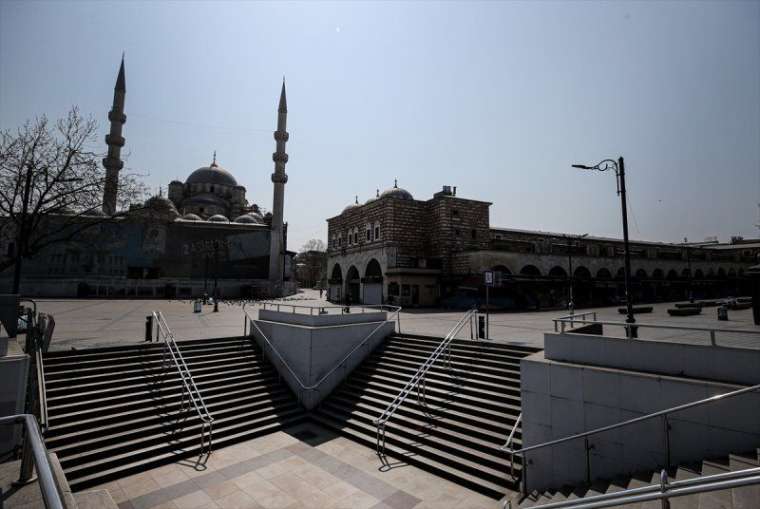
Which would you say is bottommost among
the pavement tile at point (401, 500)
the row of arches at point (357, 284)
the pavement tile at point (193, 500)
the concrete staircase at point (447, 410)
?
the pavement tile at point (401, 500)

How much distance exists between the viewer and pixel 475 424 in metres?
9.01

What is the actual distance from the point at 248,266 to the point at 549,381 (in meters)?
49.5

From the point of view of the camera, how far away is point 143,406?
9648mm

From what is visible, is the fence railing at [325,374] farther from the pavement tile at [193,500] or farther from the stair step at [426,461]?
the pavement tile at [193,500]

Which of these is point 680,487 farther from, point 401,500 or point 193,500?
point 193,500

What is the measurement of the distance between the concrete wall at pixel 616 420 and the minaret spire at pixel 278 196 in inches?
1874

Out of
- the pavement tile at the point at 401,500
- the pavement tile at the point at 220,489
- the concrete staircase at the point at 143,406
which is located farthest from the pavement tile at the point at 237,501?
the pavement tile at the point at 401,500

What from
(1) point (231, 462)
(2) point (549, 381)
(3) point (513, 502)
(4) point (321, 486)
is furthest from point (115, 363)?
(2) point (549, 381)

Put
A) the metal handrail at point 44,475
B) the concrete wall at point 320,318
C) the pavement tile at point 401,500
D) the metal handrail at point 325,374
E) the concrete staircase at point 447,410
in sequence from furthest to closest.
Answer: the concrete wall at point 320,318 → the metal handrail at point 325,374 → the concrete staircase at point 447,410 → the pavement tile at point 401,500 → the metal handrail at point 44,475

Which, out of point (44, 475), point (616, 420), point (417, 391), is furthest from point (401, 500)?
point (44, 475)

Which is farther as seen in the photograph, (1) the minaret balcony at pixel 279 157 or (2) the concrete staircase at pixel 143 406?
(1) the minaret balcony at pixel 279 157

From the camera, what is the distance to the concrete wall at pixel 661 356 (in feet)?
20.2

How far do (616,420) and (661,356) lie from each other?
1.51 m

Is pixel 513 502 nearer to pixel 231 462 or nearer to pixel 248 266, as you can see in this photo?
pixel 231 462
